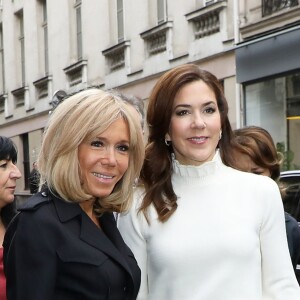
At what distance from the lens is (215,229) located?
8.42 feet

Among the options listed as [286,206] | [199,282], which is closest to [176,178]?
[199,282]

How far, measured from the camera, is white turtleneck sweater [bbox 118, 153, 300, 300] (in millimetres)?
2514

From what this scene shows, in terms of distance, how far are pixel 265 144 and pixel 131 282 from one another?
1.54 m

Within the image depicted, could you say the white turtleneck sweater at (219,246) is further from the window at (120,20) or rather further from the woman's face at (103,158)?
the window at (120,20)

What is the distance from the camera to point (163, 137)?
108 inches

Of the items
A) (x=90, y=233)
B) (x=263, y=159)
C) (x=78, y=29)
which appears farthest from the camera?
(x=78, y=29)

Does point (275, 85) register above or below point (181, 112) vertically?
above

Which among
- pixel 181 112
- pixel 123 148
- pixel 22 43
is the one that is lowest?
pixel 123 148

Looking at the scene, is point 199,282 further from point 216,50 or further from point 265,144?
point 216,50

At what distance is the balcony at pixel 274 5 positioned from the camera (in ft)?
35.3

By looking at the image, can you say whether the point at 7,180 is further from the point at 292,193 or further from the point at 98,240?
the point at 292,193

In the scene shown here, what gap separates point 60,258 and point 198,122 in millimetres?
754

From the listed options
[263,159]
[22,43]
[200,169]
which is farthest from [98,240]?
[22,43]

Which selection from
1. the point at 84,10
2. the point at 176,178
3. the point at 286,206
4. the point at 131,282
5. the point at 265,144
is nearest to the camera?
the point at 131,282
